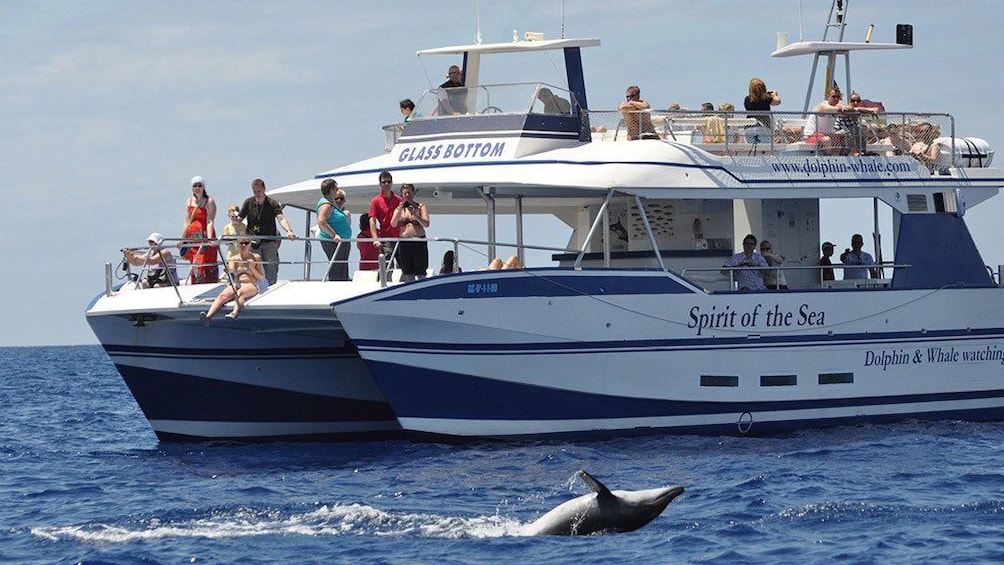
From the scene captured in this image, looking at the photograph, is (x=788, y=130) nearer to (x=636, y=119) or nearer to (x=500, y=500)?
(x=636, y=119)

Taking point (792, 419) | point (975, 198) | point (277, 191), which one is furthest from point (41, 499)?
point (975, 198)

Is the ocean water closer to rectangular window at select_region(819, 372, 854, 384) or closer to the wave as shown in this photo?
the wave

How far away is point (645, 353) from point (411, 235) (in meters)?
A: 3.05

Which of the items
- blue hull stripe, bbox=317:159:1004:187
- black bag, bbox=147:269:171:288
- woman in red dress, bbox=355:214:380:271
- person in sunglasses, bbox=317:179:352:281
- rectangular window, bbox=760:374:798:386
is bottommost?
rectangular window, bbox=760:374:798:386

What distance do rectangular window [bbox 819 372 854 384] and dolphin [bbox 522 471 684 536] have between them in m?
7.34

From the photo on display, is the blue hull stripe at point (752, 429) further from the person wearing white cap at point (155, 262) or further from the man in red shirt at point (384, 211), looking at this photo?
the person wearing white cap at point (155, 262)

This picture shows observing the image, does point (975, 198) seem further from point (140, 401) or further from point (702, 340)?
point (140, 401)

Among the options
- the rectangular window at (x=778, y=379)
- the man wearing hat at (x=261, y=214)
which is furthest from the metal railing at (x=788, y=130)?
the man wearing hat at (x=261, y=214)

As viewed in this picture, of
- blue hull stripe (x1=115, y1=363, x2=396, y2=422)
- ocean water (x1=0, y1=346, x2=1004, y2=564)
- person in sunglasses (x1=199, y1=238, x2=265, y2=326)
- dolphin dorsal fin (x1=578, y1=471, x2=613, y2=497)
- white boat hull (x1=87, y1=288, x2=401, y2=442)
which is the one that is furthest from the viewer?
blue hull stripe (x1=115, y1=363, x2=396, y2=422)

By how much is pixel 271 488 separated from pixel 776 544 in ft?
19.0

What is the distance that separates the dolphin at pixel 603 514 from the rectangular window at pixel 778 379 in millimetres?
6732

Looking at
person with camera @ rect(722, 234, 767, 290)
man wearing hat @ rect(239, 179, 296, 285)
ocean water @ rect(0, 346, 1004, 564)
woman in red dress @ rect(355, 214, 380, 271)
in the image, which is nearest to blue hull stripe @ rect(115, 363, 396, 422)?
ocean water @ rect(0, 346, 1004, 564)

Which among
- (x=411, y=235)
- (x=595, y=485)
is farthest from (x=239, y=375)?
(x=595, y=485)

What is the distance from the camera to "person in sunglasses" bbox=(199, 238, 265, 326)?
19344 mm
